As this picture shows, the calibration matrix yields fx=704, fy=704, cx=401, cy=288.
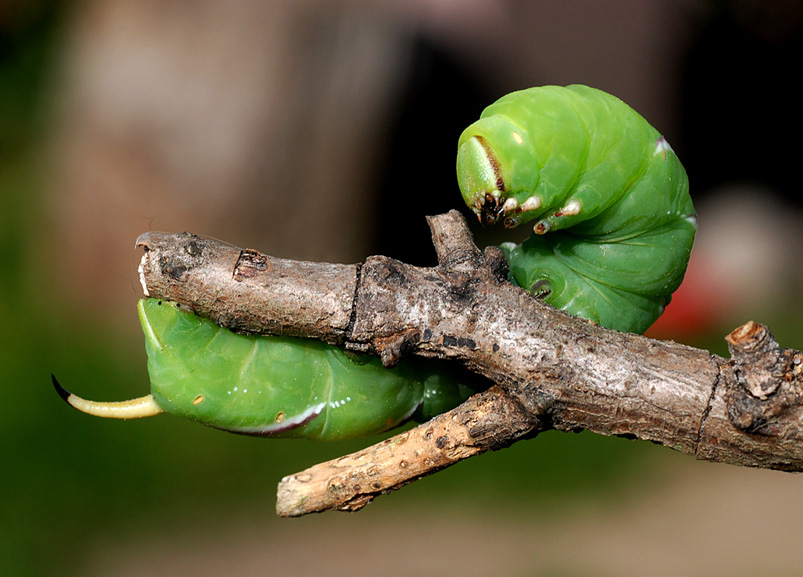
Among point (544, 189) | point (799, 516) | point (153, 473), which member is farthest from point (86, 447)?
point (799, 516)

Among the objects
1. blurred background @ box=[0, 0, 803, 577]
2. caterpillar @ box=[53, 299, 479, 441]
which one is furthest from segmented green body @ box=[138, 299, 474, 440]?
blurred background @ box=[0, 0, 803, 577]

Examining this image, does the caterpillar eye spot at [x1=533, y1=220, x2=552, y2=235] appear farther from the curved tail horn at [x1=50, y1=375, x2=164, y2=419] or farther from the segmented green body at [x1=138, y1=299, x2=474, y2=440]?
the curved tail horn at [x1=50, y1=375, x2=164, y2=419]

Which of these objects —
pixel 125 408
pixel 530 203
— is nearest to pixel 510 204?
pixel 530 203

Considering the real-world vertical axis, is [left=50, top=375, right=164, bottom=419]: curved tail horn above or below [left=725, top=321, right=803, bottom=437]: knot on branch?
below

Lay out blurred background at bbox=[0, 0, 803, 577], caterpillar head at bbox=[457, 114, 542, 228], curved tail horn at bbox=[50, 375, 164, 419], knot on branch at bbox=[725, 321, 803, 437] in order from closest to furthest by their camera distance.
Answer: knot on branch at bbox=[725, 321, 803, 437] → caterpillar head at bbox=[457, 114, 542, 228] → curved tail horn at bbox=[50, 375, 164, 419] → blurred background at bbox=[0, 0, 803, 577]

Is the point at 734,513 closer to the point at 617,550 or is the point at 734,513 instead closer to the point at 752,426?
the point at 617,550

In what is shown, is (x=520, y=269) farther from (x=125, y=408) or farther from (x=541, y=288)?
(x=125, y=408)
